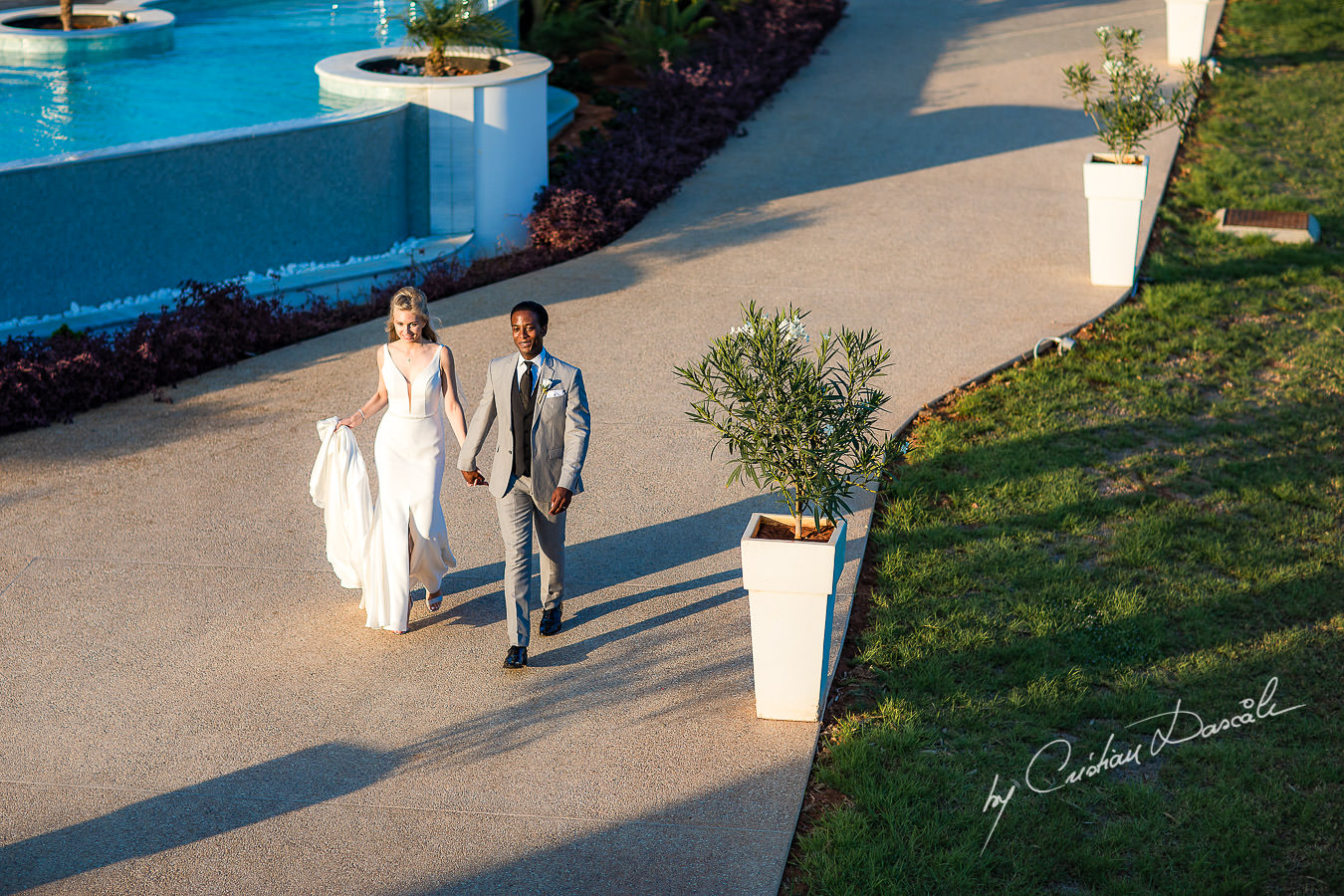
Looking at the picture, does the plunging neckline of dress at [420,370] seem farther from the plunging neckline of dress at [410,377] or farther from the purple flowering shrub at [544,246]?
the purple flowering shrub at [544,246]

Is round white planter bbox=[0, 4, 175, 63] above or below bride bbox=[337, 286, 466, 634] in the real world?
above

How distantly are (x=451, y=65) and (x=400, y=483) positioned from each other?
8035 millimetres

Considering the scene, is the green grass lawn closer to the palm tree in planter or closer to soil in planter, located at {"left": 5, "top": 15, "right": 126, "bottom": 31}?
the palm tree in planter

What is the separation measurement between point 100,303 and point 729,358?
6.76 metres

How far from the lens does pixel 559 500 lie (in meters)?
6.05

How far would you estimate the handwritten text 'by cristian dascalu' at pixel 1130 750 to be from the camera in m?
5.30

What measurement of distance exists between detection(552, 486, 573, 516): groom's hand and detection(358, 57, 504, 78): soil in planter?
8083 mm

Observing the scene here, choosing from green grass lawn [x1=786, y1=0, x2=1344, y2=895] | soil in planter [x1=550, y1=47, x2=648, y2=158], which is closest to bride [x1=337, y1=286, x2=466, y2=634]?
green grass lawn [x1=786, y1=0, x2=1344, y2=895]

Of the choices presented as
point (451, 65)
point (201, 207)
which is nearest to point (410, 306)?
point (201, 207)

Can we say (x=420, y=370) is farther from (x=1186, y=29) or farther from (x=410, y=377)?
(x=1186, y=29)

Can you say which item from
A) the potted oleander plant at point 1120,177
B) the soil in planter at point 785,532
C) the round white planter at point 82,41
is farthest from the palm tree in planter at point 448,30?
the soil in planter at point 785,532

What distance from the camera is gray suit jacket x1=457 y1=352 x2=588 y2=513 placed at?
601cm

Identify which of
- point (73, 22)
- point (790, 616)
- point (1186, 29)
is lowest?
point (790, 616)

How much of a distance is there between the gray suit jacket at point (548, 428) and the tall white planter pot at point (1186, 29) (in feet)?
53.8
